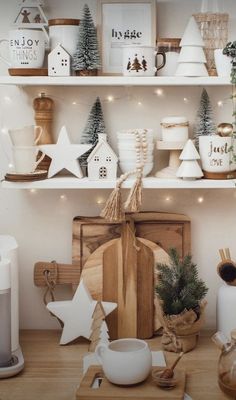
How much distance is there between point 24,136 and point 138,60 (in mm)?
365

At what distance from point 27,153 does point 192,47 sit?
0.52m

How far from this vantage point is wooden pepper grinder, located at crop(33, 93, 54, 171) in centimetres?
200

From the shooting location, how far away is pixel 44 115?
2008 mm

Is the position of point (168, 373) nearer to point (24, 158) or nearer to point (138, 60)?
point (24, 158)

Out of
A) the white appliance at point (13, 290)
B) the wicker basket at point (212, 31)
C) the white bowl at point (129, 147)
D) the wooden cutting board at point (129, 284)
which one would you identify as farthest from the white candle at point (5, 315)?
the wicker basket at point (212, 31)

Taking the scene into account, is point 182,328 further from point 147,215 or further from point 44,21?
point 44,21

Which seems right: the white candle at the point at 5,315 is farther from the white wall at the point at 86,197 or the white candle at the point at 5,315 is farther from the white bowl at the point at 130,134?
the white bowl at the point at 130,134

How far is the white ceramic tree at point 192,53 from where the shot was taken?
6.14 ft

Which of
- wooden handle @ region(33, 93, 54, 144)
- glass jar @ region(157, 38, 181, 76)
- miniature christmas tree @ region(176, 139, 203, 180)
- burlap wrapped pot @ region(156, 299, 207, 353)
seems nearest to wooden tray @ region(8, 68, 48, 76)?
wooden handle @ region(33, 93, 54, 144)

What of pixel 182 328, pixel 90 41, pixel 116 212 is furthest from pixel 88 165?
pixel 182 328

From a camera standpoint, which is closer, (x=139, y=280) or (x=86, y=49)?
(x=86, y=49)

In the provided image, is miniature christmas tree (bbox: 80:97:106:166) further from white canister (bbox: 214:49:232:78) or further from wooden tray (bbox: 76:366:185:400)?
wooden tray (bbox: 76:366:185:400)

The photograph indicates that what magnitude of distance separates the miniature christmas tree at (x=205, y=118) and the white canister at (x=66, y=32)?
386 millimetres

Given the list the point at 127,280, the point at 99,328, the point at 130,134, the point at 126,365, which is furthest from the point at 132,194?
the point at 126,365
